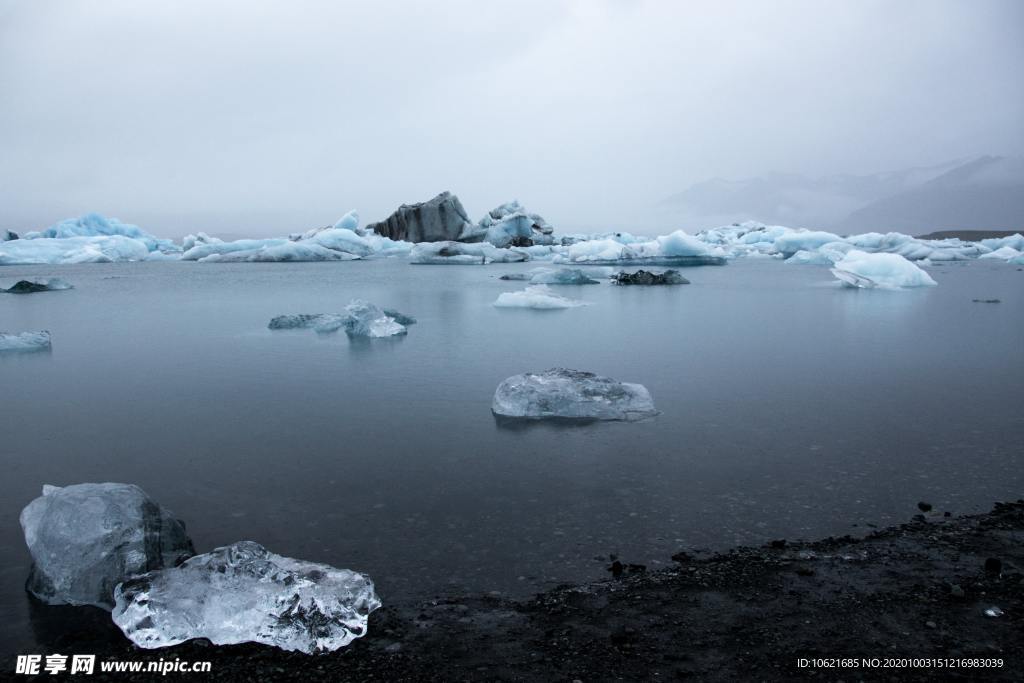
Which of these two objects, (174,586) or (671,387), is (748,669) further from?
(671,387)

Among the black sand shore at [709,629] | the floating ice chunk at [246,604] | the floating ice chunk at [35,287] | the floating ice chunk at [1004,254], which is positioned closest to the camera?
the black sand shore at [709,629]

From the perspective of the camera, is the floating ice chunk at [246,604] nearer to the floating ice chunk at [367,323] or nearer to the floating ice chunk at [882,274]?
the floating ice chunk at [367,323]

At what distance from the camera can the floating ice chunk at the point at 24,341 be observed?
7629mm

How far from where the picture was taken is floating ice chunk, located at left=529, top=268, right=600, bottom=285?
17094mm

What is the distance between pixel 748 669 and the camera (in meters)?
1.93

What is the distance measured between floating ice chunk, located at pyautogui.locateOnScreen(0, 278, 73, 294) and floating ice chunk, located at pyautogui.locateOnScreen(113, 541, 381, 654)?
57.5 ft

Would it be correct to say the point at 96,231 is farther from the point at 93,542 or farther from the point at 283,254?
the point at 93,542

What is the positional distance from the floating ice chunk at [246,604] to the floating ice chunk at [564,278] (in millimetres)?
15049

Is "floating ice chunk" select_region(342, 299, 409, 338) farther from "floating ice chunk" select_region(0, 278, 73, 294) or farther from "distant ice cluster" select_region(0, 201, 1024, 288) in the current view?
"distant ice cluster" select_region(0, 201, 1024, 288)

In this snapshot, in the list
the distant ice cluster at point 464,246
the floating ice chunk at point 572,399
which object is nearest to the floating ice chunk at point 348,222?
the distant ice cluster at point 464,246

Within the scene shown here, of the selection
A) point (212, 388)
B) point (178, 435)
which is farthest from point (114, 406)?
point (178, 435)

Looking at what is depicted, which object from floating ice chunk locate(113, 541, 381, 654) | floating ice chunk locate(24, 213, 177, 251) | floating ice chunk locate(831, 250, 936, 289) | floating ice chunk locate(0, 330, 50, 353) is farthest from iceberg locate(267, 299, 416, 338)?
floating ice chunk locate(24, 213, 177, 251)

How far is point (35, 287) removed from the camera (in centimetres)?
1708

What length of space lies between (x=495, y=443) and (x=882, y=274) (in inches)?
611
